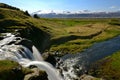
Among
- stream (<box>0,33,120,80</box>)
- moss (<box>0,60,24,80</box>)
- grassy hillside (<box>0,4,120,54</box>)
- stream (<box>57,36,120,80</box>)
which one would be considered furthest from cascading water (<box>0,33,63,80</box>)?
grassy hillside (<box>0,4,120,54</box>)

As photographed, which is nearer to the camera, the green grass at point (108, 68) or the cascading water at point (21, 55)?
the cascading water at point (21, 55)

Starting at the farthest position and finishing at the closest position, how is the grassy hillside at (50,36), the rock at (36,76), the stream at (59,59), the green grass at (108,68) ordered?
the grassy hillside at (50,36)
the green grass at (108,68)
the stream at (59,59)
the rock at (36,76)

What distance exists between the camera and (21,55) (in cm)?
7112

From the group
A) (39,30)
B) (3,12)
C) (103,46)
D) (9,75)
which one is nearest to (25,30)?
(39,30)

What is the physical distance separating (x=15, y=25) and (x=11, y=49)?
36532 mm

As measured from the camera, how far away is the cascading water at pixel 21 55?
6333 centimetres

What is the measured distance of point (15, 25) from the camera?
10738cm

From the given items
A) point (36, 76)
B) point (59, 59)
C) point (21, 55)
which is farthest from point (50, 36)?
point (36, 76)

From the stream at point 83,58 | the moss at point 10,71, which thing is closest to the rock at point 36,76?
the moss at point 10,71

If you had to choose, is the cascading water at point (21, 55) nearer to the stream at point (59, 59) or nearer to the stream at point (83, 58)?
the stream at point (59, 59)

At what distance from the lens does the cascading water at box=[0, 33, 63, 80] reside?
208 ft

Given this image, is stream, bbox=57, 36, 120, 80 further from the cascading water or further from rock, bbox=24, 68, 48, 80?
rock, bbox=24, 68, 48, 80

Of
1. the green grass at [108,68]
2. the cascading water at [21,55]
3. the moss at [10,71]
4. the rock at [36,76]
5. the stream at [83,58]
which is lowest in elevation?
the stream at [83,58]

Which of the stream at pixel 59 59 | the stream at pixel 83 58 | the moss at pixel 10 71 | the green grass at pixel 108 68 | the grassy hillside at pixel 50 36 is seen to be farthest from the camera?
the grassy hillside at pixel 50 36
